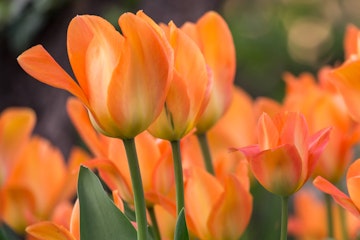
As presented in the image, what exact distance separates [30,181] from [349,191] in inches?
20.4

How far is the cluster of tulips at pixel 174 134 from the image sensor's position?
62 cm

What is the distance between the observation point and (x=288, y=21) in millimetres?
4633

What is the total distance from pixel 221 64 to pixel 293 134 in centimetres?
17

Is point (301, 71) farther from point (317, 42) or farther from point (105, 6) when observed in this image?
point (105, 6)

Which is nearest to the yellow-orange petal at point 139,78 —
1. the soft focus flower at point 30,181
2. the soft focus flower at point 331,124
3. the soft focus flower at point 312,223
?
the soft focus flower at point 331,124

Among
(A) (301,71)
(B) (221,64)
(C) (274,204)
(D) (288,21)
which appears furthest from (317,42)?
(B) (221,64)

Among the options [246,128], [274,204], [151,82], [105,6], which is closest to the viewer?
[151,82]

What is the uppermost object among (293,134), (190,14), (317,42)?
(293,134)

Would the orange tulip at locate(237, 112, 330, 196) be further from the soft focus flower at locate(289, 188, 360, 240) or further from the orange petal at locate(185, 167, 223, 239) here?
the soft focus flower at locate(289, 188, 360, 240)

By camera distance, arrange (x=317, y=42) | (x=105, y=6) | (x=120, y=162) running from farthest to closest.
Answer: (x=317, y=42)
(x=105, y=6)
(x=120, y=162)

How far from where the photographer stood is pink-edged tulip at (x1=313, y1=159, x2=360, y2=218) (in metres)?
0.61

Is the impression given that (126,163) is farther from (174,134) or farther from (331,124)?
(331,124)

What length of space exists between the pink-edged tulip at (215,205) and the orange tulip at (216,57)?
0.23 ft

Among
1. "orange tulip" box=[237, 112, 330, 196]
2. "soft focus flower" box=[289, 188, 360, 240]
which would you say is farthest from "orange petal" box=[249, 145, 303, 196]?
"soft focus flower" box=[289, 188, 360, 240]
